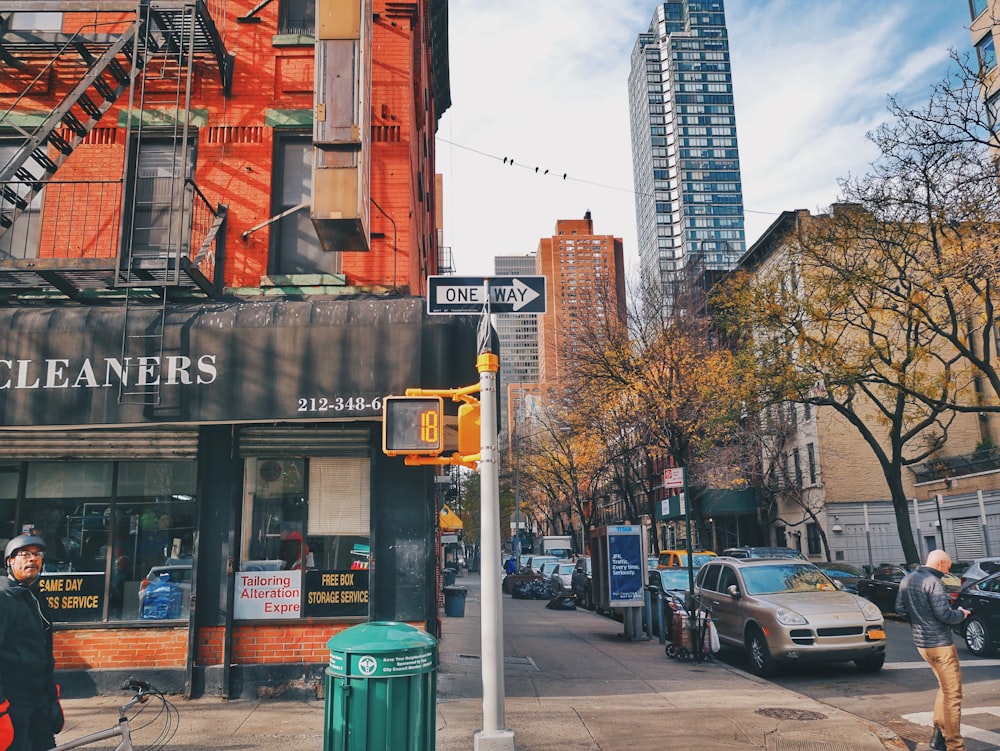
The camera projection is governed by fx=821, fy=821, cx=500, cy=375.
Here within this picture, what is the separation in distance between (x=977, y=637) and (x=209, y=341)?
13.0 meters

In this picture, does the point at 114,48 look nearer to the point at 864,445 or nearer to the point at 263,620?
the point at 263,620

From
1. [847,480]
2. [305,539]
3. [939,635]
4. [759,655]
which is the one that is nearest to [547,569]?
[847,480]

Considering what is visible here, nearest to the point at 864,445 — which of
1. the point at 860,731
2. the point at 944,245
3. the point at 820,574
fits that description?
the point at 944,245

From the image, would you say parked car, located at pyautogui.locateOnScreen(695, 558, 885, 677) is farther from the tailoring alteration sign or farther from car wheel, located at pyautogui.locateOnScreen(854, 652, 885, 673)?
the tailoring alteration sign

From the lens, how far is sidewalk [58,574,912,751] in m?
7.90

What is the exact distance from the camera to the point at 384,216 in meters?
11.2

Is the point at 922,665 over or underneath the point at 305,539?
underneath

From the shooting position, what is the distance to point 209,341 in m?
9.89

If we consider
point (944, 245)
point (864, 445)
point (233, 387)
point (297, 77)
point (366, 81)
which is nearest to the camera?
point (233, 387)

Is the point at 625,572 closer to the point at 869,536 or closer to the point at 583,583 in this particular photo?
the point at 583,583

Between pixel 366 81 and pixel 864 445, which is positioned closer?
pixel 366 81

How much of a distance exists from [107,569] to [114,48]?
6455 mm

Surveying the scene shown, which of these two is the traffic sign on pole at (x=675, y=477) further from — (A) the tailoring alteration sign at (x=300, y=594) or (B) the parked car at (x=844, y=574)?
(B) the parked car at (x=844, y=574)

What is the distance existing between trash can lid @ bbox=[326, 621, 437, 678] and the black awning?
4435mm
